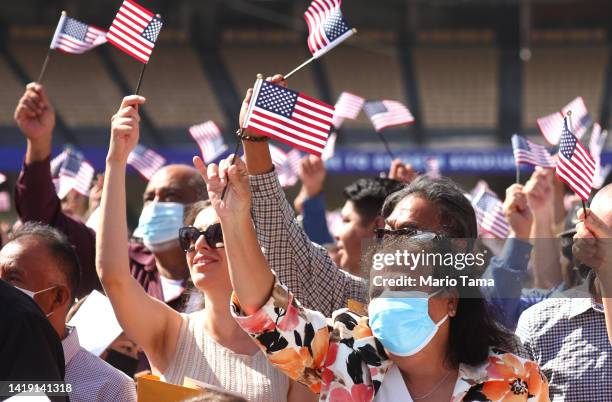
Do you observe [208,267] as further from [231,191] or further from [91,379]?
[231,191]

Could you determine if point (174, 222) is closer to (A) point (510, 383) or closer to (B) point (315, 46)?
(B) point (315, 46)

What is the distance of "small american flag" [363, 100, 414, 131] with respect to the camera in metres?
6.02

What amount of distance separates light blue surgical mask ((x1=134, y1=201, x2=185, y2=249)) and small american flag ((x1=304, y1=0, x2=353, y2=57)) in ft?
3.62

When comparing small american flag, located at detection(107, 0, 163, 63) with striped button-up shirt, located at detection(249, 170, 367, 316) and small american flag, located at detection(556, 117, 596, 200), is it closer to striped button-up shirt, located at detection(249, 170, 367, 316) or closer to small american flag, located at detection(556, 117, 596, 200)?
striped button-up shirt, located at detection(249, 170, 367, 316)

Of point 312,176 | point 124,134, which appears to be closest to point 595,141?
point 312,176

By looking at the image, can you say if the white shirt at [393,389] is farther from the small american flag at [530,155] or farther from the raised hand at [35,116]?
the small american flag at [530,155]

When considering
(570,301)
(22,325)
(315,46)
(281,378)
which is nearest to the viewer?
(22,325)

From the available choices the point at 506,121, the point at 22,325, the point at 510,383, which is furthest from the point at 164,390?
the point at 506,121

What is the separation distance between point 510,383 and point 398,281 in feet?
1.26

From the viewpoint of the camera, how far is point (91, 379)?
3217 millimetres

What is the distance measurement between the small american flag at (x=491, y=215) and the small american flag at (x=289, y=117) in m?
1.93

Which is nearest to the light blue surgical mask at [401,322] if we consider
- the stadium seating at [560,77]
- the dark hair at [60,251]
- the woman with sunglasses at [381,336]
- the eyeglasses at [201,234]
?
the woman with sunglasses at [381,336]

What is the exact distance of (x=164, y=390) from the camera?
2848 mm

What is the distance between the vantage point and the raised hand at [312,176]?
573cm
